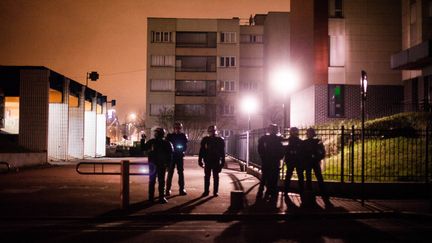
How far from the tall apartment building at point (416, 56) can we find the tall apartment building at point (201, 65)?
41.7 meters

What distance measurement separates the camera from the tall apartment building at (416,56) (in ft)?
79.6

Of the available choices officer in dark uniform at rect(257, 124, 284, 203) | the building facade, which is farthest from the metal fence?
the building facade

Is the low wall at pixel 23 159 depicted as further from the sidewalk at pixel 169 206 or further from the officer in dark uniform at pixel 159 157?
the officer in dark uniform at pixel 159 157

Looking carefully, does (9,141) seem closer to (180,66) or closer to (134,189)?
(134,189)

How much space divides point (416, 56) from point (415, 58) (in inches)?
4.9

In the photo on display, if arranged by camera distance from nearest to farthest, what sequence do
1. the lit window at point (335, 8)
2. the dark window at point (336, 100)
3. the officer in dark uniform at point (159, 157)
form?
the officer in dark uniform at point (159, 157) → the dark window at point (336, 100) → the lit window at point (335, 8)

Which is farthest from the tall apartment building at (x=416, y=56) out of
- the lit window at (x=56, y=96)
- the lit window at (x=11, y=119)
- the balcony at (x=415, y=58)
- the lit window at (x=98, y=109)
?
the lit window at (x=98, y=109)

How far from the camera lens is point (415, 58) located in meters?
24.3

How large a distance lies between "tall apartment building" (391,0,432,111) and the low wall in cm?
2000

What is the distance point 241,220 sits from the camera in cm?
1130

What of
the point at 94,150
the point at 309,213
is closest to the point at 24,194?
the point at 309,213

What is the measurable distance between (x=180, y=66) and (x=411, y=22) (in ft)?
151

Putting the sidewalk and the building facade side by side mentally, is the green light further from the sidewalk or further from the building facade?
the building facade

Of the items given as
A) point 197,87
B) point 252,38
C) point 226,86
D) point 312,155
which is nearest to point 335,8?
point 312,155
